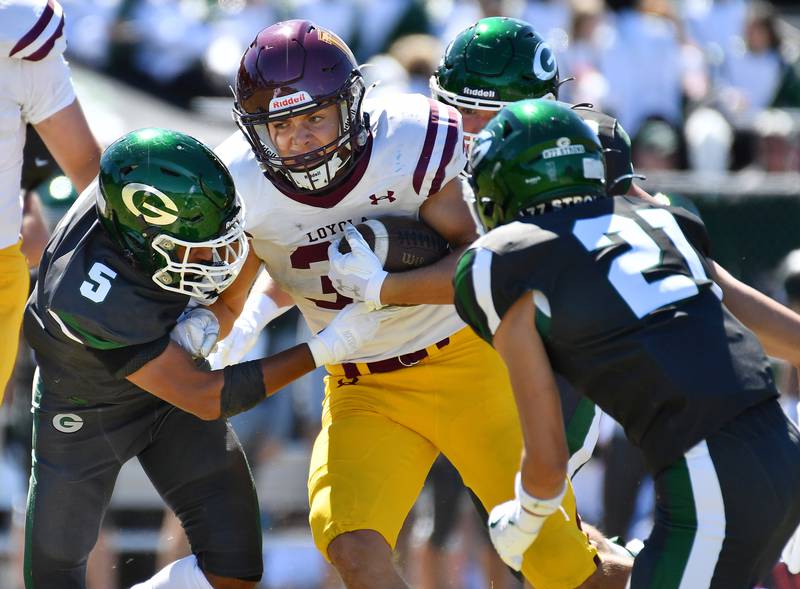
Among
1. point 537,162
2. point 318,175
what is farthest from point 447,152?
point 537,162

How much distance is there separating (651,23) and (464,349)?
5.72m

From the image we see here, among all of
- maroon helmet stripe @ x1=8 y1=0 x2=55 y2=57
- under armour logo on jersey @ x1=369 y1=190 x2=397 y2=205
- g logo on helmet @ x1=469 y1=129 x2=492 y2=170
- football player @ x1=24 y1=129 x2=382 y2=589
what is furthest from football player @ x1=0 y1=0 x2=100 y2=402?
g logo on helmet @ x1=469 y1=129 x2=492 y2=170

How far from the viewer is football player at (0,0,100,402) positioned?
438cm

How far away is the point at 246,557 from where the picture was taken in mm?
4102

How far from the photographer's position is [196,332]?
389 cm

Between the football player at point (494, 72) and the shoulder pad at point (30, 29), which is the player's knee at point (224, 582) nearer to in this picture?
the football player at point (494, 72)

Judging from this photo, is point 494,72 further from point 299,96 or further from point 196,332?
point 196,332

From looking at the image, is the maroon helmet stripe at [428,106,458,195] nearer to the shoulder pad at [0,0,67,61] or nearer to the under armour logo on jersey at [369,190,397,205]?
the under armour logo on jersey at [369,190,397,205]

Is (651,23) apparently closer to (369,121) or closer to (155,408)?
(369,121)

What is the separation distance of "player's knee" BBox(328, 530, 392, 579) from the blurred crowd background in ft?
6.54

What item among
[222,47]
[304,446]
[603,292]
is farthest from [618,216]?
[222,47]

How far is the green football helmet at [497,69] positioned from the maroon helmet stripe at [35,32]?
1.36 m

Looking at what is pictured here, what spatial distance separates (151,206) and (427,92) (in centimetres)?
467

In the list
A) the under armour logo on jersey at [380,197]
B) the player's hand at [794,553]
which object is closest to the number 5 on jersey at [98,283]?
the under armour logo on jersey at [380,197]
